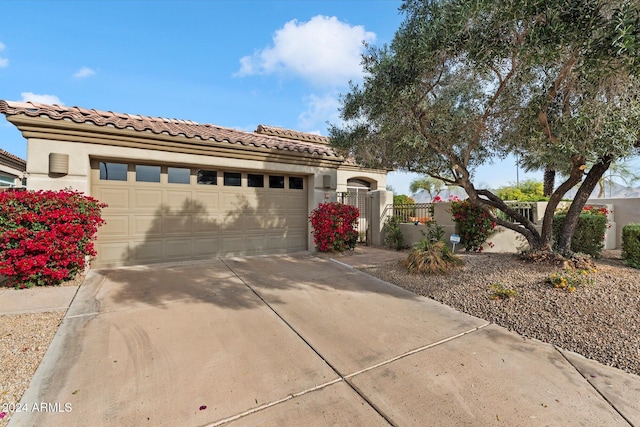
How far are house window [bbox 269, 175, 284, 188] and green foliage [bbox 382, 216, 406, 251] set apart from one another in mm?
3985

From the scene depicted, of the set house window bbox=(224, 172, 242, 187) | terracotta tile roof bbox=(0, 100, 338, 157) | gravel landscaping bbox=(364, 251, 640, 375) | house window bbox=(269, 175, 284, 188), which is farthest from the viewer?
house window bbox=(269, 175, 284, 188)

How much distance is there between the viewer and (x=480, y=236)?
25.4ft

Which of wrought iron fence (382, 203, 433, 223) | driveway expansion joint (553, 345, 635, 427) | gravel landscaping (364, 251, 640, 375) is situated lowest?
driveway expansion joint (553, 345, 635, 427)

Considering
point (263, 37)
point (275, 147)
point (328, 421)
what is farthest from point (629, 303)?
point (263, 37)

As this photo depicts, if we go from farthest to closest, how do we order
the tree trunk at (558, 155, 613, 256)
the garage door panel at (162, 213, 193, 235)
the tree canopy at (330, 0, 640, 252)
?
1. the garage door panel at (162, 213, 193, 235)
2. the tree trunk at (558, 155, 613, 256)
3. the tree canopy at (330, 0, 640, 252)

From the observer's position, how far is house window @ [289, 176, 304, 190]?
8.49 meters

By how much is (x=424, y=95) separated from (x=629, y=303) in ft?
13.8

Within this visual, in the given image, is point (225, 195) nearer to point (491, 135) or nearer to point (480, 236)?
point (491, 135)

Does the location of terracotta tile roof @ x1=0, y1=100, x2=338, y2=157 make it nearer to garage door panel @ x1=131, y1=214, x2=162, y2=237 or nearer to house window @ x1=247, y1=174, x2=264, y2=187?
house window @ x1=247, y1=174, x2=264, y2=187

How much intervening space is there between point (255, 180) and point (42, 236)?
Result: 449 centimetres

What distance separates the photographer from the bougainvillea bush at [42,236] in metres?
4.59

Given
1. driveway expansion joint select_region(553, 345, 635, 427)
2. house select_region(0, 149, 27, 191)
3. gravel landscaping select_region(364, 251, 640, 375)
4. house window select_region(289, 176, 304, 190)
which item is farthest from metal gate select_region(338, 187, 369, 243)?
house select_region(0, 149, 27, 191)

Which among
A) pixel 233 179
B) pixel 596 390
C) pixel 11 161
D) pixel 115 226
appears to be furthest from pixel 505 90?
pixel 11 161

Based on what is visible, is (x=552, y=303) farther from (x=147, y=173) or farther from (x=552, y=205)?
(x=147, y=173)
